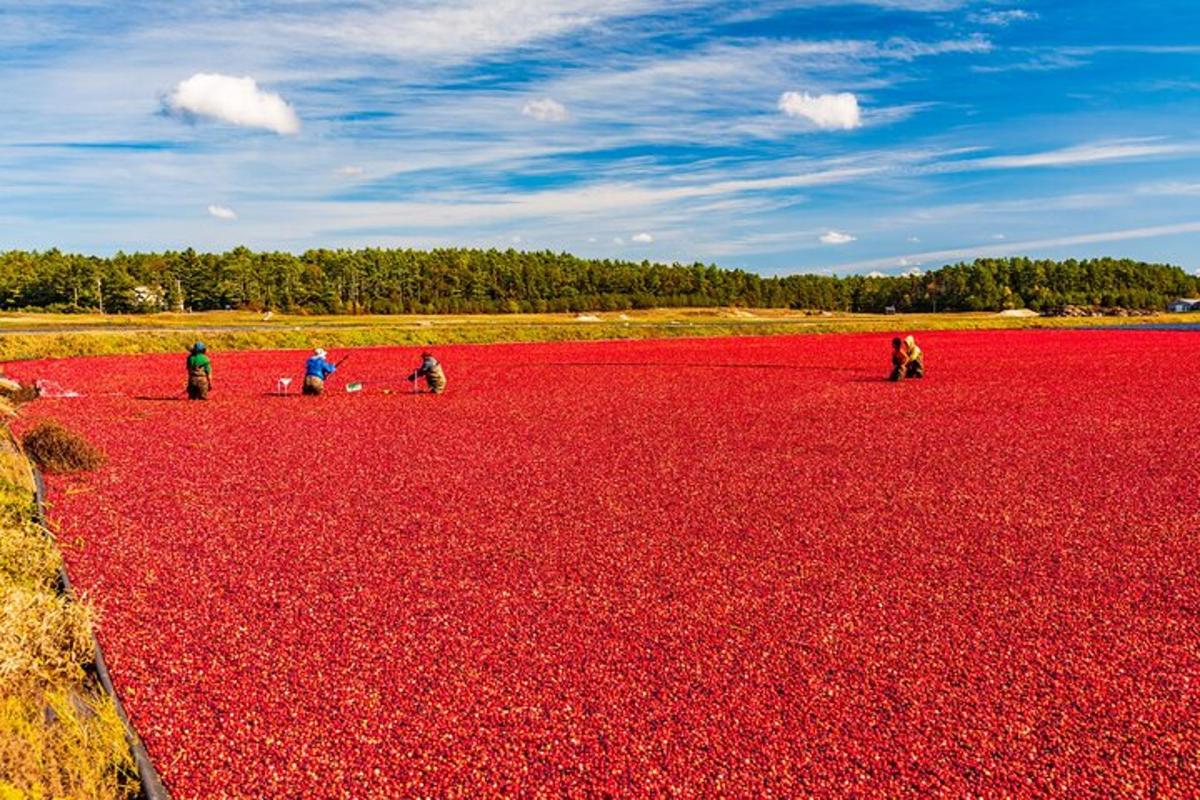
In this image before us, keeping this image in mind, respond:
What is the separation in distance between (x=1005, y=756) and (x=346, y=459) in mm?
11909

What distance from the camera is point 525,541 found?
980 centimetres

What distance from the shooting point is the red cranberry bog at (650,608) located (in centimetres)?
525

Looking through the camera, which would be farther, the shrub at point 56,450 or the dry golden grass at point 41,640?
the shrub at point 56,450

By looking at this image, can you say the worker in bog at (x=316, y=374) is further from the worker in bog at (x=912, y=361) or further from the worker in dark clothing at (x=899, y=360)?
the worker in bog at (x=912, y=361)

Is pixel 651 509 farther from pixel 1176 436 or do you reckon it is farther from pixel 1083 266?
pixel 1083 266

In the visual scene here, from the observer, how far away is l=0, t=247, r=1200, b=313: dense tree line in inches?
4820

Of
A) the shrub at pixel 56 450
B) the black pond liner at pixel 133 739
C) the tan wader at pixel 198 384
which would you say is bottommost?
the black pond liner at pixel 133 739

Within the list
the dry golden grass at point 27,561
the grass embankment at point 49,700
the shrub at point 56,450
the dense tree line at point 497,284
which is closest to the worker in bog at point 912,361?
the shrub at point 56,450

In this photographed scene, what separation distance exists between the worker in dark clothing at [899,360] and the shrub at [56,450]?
23042 millimetres

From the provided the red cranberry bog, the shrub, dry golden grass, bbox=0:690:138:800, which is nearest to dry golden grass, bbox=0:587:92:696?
dry golden grass, bbox=0:690:138:800

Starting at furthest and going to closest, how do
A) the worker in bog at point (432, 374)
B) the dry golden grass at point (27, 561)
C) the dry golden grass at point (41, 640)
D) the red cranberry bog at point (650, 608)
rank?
the worker in bog at point (432, 374), the dry golden grass at point (27, 561), the dry golden grass at point (41, 640), the red cranberry bog at point (650, 608)

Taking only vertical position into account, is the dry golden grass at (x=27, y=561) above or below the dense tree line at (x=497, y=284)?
below

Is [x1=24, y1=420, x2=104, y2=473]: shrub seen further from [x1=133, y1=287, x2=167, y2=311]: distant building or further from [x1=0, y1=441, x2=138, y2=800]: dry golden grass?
[x1=133, y1=287, x2=167, y2=311]: distant building

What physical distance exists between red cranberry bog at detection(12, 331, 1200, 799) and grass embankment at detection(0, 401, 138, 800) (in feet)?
1.07
